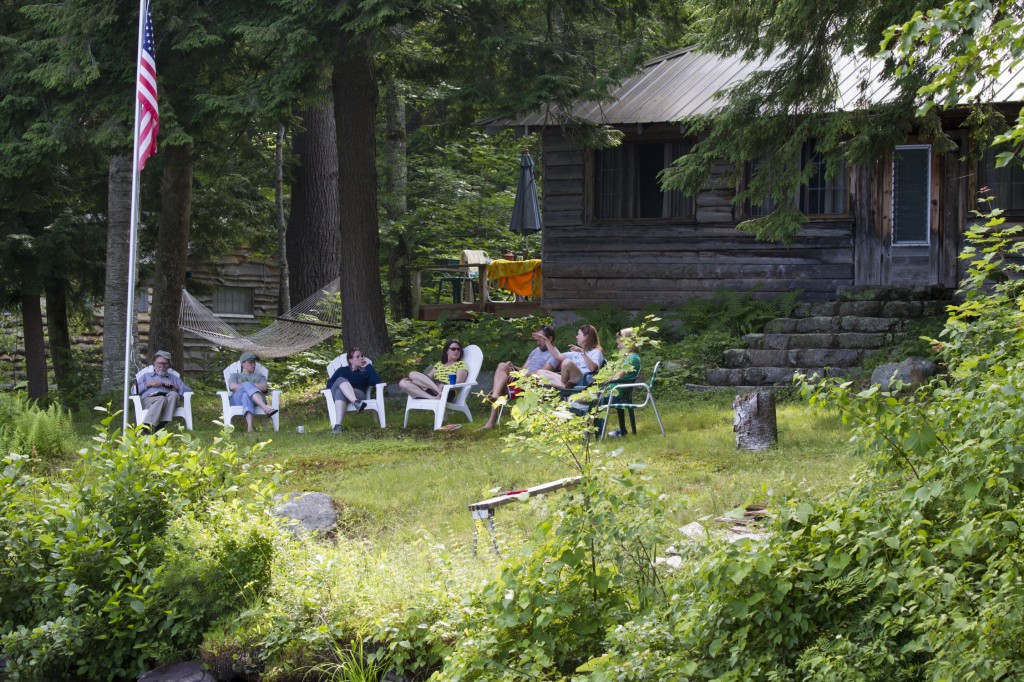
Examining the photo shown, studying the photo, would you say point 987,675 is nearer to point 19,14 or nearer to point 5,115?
point 5,115

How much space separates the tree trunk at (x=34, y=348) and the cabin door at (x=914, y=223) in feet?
38.7

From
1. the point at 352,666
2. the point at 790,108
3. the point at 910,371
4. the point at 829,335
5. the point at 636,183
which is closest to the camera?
the point at 352,666

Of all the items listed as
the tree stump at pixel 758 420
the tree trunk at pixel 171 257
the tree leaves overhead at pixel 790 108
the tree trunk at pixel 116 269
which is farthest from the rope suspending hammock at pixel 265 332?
the tree stump at pixel 758 420

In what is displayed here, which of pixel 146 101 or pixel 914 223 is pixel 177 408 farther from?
pixel 914 223

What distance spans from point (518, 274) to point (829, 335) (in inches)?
239

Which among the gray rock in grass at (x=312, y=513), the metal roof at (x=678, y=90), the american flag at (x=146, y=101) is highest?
the metal roof at (x=678, y=90)

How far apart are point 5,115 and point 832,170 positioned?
29.6 ft

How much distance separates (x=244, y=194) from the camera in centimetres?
1783

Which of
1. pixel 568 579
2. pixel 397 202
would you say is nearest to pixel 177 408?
pixel 397 202

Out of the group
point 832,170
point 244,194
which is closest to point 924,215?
point 832,170

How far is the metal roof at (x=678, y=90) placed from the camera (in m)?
14.5

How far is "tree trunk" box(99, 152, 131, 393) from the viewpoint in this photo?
15.0m

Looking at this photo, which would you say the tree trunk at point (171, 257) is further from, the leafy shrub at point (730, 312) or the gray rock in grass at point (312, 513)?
the gray rock in grass at point (312, 513)

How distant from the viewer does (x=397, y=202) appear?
1917 centimetres
